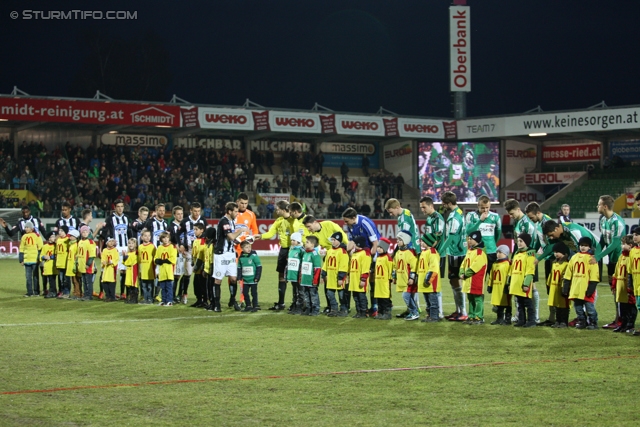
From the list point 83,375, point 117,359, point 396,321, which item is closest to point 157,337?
point 117,359

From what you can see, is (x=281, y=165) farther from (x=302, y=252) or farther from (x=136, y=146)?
(x=302, y=252)

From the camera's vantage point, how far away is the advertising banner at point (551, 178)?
48.6 metres

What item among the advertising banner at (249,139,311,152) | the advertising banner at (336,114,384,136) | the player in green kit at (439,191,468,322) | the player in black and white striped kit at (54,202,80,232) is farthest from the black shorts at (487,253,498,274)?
the advertising banner at (249,139,311,152)

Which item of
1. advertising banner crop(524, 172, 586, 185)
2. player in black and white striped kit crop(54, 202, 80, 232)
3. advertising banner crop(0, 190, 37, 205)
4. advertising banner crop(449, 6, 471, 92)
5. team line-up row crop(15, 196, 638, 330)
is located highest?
advertising banner crop(449, 6, 471, 92)

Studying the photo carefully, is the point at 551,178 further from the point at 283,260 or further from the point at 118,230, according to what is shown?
the point at 283,260

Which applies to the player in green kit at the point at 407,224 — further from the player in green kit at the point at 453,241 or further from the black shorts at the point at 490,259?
the black shorts at the point at 490,259

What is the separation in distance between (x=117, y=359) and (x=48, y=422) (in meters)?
3.24

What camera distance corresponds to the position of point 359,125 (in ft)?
152

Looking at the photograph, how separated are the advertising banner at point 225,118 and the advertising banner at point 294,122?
1.39 metres

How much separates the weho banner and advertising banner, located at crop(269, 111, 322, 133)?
209 inches

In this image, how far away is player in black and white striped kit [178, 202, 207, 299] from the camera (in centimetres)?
1766

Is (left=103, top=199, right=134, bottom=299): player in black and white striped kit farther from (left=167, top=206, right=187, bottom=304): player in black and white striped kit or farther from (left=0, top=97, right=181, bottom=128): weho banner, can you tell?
(left=0, top=97, right=181, bottom=128): weho banner

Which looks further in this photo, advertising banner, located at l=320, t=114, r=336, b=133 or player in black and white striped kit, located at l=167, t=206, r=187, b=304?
advertising banner, located at l=320, t=114, r=336, b=133

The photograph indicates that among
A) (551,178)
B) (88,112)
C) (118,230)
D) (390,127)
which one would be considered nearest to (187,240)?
(118,230)
